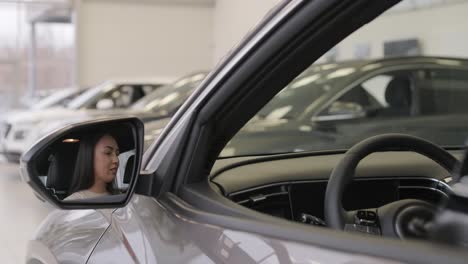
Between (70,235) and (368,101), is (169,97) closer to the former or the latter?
(368,101)

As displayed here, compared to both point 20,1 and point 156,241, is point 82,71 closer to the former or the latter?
point 20,1

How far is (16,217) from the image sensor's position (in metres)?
6.32

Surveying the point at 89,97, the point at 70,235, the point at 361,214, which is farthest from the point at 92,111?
the point at 361,214

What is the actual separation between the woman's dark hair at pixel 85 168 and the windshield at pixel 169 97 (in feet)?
15.7

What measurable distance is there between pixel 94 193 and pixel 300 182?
0.56m

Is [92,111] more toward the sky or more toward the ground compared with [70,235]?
more toward the ground

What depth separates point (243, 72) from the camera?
122cm

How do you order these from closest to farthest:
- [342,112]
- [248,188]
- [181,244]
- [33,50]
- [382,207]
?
[181,244] < [382,207] < [248,188] < [342,112] < [33,50]

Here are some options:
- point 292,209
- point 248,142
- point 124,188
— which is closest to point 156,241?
point 124,188

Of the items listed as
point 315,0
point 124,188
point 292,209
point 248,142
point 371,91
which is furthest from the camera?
point 371,91

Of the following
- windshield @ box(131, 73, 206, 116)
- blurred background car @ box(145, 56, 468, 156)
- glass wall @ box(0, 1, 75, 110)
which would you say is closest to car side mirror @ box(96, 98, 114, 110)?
windshield @ box(131, 73, 206, 116)

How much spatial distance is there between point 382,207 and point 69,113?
22.2ft

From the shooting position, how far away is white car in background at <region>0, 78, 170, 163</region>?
752 centimetres

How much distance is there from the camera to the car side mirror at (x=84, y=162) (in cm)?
137
